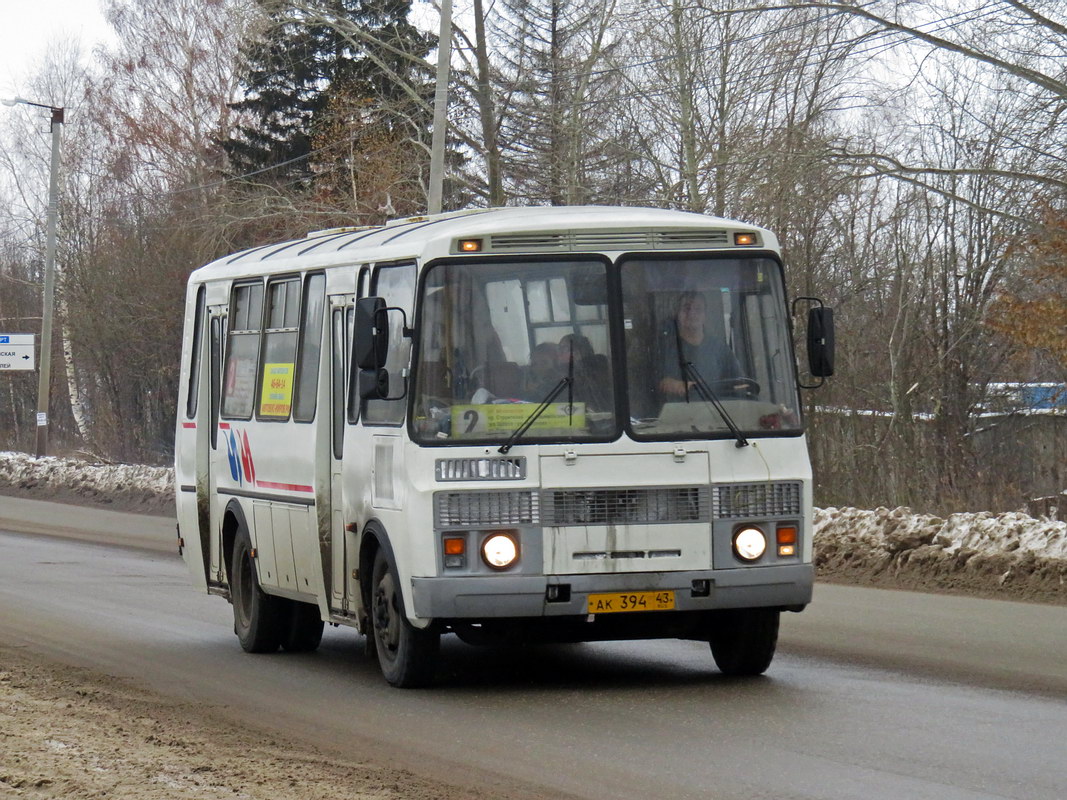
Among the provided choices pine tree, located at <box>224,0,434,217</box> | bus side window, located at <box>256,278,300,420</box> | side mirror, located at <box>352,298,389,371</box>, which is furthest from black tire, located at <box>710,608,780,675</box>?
pine tree, located at <box>224,0,434,217</box>

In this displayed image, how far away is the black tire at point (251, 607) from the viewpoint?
12695mm

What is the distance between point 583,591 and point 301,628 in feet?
12.1

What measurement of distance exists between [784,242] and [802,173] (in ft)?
21.0

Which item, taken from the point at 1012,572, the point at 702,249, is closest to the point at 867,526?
the point at 1012,572

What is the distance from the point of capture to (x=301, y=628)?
12.8 meters

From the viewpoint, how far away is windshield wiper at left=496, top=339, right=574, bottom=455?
973 centimetres

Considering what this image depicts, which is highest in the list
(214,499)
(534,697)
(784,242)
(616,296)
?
(784,242)

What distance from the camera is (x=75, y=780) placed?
732cm

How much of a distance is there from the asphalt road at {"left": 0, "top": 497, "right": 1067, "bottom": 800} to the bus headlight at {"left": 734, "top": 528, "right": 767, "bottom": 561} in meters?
0.74

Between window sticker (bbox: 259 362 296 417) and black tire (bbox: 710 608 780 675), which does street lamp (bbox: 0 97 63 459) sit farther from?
black tire (bbox: 710 608 780 675)

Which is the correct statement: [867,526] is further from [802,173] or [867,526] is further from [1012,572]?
[802,173]

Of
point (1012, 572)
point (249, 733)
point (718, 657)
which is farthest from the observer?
point (1012, 572)

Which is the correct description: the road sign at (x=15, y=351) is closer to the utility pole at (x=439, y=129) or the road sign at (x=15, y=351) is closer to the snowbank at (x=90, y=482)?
the snowbank at (x=90, y=482)

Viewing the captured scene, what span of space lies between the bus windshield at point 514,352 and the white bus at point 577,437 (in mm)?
11
